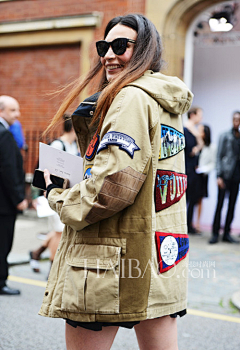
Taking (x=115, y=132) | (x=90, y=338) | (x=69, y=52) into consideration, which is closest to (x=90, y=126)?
(x=115, y=132)

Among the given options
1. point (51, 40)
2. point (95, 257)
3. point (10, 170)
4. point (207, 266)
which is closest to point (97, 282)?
point (95, 257)

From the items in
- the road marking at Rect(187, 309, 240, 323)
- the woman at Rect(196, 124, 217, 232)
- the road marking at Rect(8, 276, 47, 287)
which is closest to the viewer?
the road marking at Rect(187, 309, 240, 323)

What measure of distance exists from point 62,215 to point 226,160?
672 cm

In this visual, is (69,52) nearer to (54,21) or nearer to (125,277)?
(54,21)

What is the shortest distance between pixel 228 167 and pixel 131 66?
655 cm

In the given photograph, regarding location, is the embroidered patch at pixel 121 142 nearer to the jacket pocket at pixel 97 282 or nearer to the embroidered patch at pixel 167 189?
the embroidered patch at pixel 167 189

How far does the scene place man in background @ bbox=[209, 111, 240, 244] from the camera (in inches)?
323

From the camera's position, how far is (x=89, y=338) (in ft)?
6.25

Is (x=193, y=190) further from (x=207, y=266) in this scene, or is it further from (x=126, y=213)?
(x=126, y=213)

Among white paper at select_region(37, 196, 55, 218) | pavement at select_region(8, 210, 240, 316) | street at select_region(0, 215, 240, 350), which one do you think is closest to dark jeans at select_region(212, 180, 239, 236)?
pavement at select_region(8, 210, 240, 316)

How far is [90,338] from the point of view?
1905 millimetres

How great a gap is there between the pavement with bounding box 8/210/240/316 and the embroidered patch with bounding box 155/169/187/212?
10.1 ft

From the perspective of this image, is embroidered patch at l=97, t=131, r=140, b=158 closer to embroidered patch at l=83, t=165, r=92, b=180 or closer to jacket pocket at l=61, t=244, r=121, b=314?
embroidered patch at l=83, t=165, r=92, b=180

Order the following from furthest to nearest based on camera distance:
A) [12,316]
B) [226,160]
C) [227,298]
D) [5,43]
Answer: [5,43]
[226,160]
[227,298]
[12,316]
